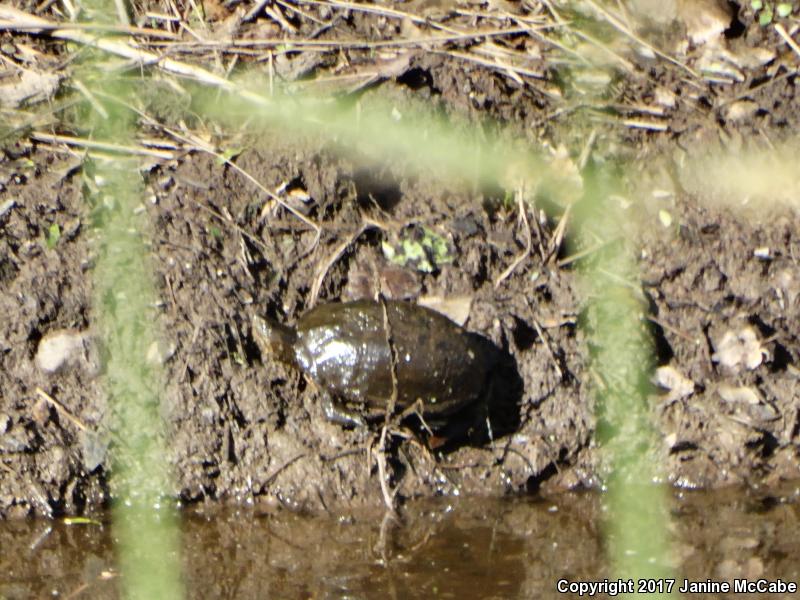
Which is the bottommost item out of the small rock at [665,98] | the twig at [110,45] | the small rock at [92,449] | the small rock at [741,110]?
the small rock at [92,449]

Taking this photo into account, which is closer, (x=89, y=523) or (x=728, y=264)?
(x=89, y=523)

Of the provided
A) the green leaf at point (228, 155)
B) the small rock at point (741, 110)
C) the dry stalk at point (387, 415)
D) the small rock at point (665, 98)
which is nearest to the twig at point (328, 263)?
the dry stalk at point (387, 415)

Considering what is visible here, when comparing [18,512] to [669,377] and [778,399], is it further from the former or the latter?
[778,399]

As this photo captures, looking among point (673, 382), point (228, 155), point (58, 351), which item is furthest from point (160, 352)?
point (673, 382)

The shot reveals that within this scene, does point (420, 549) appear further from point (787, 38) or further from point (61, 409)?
point (787, 38)

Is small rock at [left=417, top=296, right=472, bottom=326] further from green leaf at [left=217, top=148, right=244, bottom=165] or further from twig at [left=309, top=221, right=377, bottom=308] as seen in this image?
green leaf at [left=217, top=148, right=244, bottom=165]

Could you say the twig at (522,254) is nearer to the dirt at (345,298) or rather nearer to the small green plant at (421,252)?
the dirt at (345,298)

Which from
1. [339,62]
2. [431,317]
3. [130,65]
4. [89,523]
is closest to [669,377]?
[431,317]
